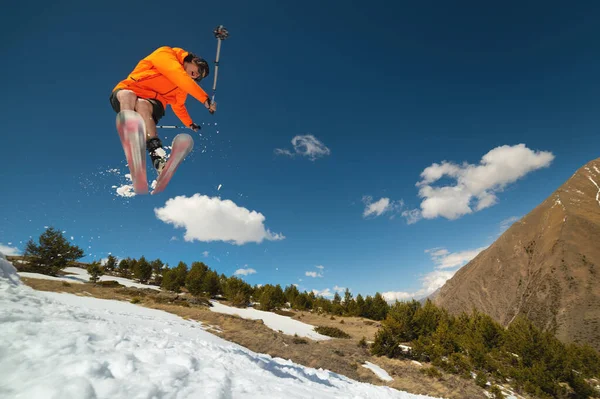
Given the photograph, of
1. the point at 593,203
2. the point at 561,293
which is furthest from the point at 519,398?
the point at 593,203

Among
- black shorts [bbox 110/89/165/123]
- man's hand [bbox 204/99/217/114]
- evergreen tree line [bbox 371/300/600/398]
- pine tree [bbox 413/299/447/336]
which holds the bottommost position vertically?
evergreen tree line [bbox 371/300/600/398]

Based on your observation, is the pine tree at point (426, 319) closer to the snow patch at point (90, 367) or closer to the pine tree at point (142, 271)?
the snow patch at point (90, 367)

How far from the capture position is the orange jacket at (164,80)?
144 inches

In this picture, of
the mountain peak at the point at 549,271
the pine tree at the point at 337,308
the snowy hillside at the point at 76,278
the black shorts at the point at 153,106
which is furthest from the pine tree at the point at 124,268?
the mountain peak at the point at 549,271

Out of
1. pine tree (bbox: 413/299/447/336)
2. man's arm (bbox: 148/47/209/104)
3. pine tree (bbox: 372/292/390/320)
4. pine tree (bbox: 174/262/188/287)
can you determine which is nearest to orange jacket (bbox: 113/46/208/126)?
man's arm (bbox: 148/47/209/104)

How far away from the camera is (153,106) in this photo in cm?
434

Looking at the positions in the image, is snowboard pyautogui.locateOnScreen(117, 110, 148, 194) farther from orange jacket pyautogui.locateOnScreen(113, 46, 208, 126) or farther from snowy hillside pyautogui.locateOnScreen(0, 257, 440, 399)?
snowy hillside pyautogui.locateOnScreen(0, 257, 440, 399)

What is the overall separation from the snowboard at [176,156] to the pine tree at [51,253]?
43.6 m

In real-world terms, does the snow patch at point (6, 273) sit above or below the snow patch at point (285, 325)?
above

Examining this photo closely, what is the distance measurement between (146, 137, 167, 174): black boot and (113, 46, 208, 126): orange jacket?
69cm

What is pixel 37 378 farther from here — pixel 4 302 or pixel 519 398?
pixel 519 398

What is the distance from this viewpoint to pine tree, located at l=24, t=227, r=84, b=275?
35.2 m

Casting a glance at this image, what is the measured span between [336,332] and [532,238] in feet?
640

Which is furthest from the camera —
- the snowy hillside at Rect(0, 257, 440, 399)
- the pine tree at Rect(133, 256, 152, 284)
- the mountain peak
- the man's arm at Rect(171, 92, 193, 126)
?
the mountain peak
